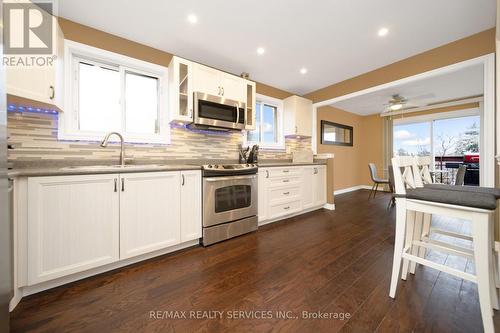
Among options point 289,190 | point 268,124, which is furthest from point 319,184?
point 268,124

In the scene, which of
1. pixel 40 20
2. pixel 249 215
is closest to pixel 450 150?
pixel 249 215

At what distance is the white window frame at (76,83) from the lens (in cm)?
189

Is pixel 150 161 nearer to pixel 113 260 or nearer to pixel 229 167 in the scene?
pixel 229 167

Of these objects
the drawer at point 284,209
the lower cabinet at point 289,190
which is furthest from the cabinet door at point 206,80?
the drawer at point 284,209

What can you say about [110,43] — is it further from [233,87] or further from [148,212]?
[148,212]

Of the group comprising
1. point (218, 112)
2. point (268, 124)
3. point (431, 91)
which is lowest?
point (218, 112)

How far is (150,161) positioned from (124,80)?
1025mm

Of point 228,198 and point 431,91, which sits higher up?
point 431,91

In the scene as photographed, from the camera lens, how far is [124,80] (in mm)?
2246

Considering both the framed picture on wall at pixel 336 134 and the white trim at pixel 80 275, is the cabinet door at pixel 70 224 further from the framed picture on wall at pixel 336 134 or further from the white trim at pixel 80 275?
the framed picture on wall at pixel 336 134

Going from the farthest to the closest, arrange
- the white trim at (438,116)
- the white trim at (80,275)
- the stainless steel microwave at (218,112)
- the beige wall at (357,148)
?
the beige wall at (357,148)
the white trim at (438,116)
the stainless steel microwave at (218,112)
the white trim at (80,275)

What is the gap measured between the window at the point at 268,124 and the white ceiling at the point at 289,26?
0.97m

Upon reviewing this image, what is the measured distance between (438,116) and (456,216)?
571cm

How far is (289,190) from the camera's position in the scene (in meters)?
2.99
